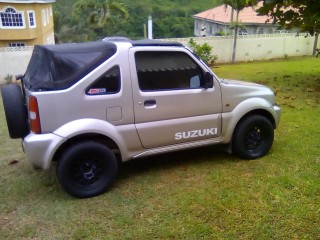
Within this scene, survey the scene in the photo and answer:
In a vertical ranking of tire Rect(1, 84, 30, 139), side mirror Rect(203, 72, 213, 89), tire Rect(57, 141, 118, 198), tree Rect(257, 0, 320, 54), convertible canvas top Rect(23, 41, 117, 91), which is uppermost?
tree Rect(257, 0, 320, 54)

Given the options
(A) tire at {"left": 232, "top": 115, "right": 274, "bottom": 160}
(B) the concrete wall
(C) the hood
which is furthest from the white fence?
(A) tire at {"left": 232, "top": 115, "right": 274, "bottom": 160}

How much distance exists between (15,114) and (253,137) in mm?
3206

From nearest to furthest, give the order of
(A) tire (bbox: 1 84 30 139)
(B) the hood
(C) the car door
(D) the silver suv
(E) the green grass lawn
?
1. (E) the green grass lawn
2. (D) the silver suv
3. (A) tire (bbox: 1 84 30 139)
4. (C) the car door
5. (B) the hood

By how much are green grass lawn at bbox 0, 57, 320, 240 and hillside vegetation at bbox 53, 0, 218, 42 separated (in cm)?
3908

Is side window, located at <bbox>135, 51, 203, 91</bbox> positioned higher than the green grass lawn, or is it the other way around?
side window, located at <bbox>135, 51, 203, 91</bbox>

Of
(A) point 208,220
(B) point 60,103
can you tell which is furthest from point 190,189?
(B) point 60,103

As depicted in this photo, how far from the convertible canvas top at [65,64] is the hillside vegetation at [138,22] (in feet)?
129

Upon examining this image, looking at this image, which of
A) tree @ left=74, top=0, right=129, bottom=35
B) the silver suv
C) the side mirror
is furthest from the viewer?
tree @ left=74, top=0, right=129, bottom=35

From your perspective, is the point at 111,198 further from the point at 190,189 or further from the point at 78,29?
the point at 78,29

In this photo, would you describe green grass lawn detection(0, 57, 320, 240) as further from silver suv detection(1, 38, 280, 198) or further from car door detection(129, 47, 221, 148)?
car door detection(129, 47, 221, 148)

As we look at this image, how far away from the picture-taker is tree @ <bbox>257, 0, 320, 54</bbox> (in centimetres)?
908

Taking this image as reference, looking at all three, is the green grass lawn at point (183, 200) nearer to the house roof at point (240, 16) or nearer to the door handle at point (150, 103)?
the door handle at point (150, 103)

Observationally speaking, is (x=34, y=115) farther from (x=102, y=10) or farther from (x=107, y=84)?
(x=102, y=10)

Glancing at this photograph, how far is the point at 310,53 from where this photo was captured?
21703 millimetres
